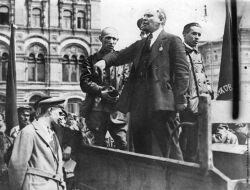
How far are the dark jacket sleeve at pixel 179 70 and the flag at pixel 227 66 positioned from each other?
934mm

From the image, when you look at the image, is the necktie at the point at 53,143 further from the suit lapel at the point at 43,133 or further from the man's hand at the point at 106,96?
the man's hand at the point at 106,96

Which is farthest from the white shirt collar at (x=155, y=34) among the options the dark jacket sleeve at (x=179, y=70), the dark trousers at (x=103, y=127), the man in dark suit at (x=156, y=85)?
the dark trousers at (x=103, y=127)

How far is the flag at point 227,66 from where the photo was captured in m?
3.66

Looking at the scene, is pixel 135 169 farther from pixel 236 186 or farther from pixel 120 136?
pixel 120 136

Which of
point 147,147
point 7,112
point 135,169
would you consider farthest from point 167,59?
point 7,112

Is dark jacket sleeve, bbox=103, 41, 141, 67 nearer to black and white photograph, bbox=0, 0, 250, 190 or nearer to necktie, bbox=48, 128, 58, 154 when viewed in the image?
black and white photograph, bbox=0, 0, 250, 190

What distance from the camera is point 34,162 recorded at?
2352 millimetres

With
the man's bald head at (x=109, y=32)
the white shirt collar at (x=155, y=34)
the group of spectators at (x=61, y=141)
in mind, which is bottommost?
the group of spectators at (x=61, y=141)

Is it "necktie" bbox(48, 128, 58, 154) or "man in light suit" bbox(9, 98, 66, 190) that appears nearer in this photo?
"man in light suit" bbox(9, 98, 66, 190)

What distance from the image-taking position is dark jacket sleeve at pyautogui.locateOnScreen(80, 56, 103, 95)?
11.8ft

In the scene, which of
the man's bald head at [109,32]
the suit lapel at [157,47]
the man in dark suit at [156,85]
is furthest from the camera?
the man's bald head at [109,32]

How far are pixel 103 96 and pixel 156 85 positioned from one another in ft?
2.78

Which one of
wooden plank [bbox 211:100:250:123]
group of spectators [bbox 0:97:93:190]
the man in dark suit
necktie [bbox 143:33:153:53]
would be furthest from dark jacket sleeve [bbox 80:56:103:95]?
wooden plank [bbox 211:100:250:123]

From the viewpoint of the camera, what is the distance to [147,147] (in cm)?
289
